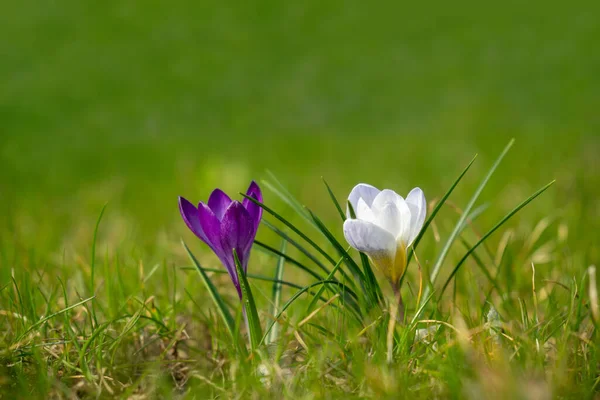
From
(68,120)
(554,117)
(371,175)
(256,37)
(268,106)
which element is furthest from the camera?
(256,37)

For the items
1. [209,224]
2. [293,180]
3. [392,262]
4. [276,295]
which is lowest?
[293,180]

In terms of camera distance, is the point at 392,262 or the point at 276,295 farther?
the point at 276,295

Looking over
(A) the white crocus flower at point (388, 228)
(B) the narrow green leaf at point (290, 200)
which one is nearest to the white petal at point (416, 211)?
(A) the white crocus flower at point (388, 228)

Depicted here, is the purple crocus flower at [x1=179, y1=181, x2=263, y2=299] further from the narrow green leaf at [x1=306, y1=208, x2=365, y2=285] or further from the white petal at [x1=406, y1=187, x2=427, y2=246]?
the white petal at [x1=406, y1=187, x2=427, y2=246]

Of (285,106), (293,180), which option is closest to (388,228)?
(293,180)

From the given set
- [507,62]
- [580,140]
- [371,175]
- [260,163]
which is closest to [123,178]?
[260,163]

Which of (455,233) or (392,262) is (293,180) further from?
(392,262)

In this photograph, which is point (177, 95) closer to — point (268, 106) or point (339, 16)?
point (268, 106)

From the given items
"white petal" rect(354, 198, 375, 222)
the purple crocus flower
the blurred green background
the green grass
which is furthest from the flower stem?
the blurred green background
